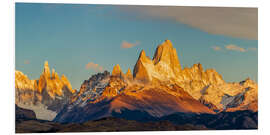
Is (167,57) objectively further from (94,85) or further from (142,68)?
(94,85)

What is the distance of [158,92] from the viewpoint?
62969 mm

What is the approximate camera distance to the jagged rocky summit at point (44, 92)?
58144 millimetres

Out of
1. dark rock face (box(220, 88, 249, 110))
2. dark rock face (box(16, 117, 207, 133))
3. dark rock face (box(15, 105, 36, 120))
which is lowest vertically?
dark rock face (box(16, 117, 207, 133))

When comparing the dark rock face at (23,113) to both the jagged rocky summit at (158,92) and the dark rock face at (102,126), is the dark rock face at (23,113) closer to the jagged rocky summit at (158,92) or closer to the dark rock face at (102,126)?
the dark rock face at (102,126)

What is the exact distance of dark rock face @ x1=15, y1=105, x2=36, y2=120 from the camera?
5470 centimetres

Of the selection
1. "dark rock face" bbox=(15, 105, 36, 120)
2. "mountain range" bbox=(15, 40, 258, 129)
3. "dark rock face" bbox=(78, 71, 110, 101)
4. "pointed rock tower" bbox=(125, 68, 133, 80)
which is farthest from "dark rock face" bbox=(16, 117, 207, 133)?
"pointed rock tower" bbox=(125, 68, 133, 80)

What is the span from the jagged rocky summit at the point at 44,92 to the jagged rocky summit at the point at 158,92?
1.94 meters

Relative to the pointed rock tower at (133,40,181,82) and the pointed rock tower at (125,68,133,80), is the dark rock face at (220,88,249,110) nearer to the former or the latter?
the pointed rock tower at (133,40,181,82)

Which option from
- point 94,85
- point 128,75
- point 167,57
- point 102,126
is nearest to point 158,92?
point 128,75

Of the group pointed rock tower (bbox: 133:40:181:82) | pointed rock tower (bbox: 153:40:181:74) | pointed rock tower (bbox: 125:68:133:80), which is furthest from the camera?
pointed rock tower (bbox: 125:68:133:80)

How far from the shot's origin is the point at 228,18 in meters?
56.9

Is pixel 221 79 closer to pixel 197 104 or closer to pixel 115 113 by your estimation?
pixel 197 104

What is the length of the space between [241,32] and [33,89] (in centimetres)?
2597
